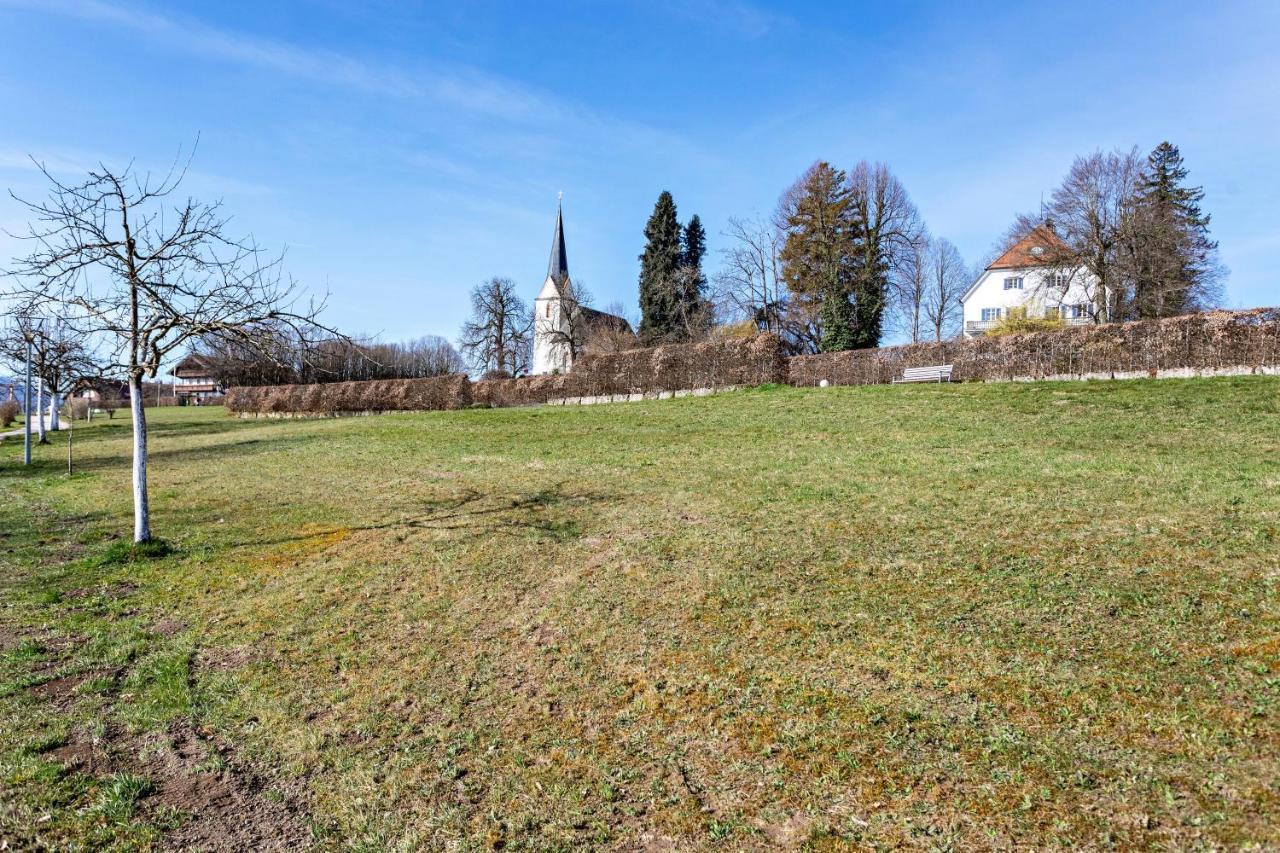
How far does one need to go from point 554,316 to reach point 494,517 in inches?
2020

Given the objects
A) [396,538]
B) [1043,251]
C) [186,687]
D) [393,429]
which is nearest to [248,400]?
[393,429]

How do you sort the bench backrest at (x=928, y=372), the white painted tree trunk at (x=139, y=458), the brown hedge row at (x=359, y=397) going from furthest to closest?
the brown hedge row at (x=359, y=397) → the bench backrest at (x=928, y=372) → the white painted tree trunk at (x=139, y=458)

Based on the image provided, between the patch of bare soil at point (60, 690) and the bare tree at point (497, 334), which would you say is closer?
the patch of bare soil at point (60, 690)

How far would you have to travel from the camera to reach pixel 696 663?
455cm

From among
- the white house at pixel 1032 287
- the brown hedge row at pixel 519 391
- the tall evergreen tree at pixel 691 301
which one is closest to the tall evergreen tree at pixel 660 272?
the tall evergreen tree at pixel 691 301

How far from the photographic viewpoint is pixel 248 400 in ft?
124

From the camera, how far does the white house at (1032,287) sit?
3722cm

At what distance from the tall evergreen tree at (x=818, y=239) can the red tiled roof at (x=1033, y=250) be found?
1045 centimetres

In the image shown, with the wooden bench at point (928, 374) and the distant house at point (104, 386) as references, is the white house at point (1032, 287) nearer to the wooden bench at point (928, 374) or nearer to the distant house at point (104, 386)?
the wooden bench at point (928, 374)

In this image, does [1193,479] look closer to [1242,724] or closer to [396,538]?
[1242,724]

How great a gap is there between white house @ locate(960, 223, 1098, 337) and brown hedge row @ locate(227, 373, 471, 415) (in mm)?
32781

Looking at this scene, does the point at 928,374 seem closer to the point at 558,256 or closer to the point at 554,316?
the point at 554,316

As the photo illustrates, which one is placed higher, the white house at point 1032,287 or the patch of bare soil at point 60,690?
the white house at point 1032,287

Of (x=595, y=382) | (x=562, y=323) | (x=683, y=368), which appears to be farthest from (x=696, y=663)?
(x=562, y=323)
